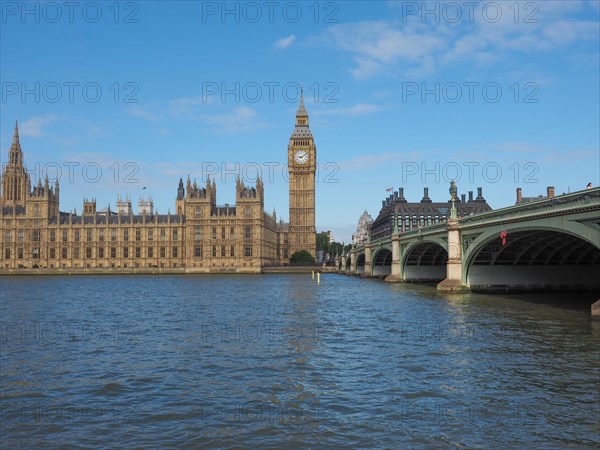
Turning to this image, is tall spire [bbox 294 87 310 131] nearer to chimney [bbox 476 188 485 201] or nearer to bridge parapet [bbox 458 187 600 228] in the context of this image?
chimney [bbox 476 188 485 201]

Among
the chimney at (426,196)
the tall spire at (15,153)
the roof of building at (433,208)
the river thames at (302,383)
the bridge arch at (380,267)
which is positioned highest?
the tall spire at (15,153)

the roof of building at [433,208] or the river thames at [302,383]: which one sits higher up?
the roof of building at [433,208]

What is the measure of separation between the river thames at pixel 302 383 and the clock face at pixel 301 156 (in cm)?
13950

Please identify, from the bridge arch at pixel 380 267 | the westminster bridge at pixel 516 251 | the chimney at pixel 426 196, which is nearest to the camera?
the westminster bridge at pixel 516 251

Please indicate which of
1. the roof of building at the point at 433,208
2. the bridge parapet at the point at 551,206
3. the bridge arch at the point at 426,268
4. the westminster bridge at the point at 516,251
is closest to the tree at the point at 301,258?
the roof of building at the point at 433,208

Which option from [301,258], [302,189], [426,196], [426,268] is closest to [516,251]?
[426,268]

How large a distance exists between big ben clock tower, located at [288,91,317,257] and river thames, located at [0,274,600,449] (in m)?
131

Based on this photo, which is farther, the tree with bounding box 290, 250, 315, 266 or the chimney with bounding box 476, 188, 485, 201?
the chimney with bounding box 476, 188, 485, 201

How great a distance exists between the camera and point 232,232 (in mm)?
138625

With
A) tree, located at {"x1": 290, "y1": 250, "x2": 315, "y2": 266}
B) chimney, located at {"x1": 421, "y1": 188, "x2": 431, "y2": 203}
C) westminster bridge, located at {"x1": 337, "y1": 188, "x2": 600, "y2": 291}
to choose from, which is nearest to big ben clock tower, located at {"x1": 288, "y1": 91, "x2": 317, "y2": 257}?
tree, located at {"x1": 290, "y1": 250, "x2": 315, "y2": 266}

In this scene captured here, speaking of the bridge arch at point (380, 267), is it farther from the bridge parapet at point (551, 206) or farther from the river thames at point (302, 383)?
the river thames at point (302, 383)

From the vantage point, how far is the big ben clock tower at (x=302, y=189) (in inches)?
6393

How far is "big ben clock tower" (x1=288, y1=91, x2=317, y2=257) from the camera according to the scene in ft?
533

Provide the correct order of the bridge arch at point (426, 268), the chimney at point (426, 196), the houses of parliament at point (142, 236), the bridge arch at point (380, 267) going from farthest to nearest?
the chimney at point (426, 196) < the houses of parliament at point (142, 236) < the bridge arch at point (380, 267) < the bridge arch at point (426, 268)
